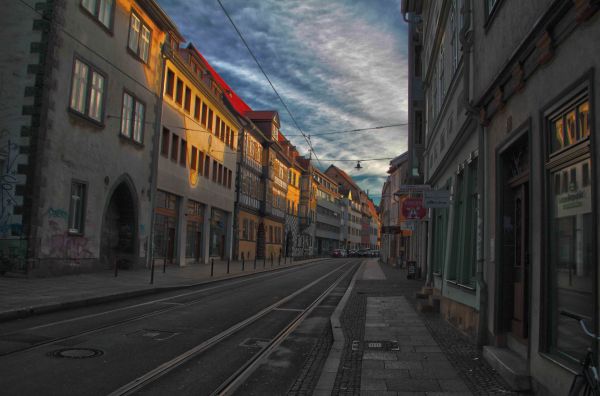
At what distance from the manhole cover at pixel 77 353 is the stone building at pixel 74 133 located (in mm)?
10437

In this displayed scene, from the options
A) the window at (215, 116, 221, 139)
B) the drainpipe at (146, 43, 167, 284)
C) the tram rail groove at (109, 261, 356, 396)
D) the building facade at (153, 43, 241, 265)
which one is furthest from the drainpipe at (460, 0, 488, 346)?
the window at (215, 116, 221, 139)

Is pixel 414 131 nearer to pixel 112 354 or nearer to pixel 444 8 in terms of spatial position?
pixel 444 8

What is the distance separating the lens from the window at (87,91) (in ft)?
61.6

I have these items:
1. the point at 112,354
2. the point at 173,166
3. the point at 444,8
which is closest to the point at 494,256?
the point at 112,354

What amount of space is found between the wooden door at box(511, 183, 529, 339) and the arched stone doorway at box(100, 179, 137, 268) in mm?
19253

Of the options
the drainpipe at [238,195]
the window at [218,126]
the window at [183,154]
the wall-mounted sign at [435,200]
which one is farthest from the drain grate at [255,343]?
the drainpipe at [238,195]

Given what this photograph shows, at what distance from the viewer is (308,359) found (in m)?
7.73

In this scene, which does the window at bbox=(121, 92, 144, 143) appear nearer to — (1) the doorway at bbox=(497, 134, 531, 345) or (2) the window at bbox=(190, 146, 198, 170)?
(2) the window at bbox=(190, 146, 198, 170)

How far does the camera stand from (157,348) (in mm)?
7902

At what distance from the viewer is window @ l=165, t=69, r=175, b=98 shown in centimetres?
2786

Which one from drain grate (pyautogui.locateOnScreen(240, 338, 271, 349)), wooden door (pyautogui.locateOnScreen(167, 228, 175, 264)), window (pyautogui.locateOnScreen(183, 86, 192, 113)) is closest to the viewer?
drain grate (pyautogui.locateOnScreen(240, 338, 271, 349))

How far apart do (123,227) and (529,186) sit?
68.6 ft

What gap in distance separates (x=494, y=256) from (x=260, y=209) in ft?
141

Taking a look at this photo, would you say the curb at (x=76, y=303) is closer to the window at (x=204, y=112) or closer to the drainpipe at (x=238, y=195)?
the window at (x=204, y=112)
